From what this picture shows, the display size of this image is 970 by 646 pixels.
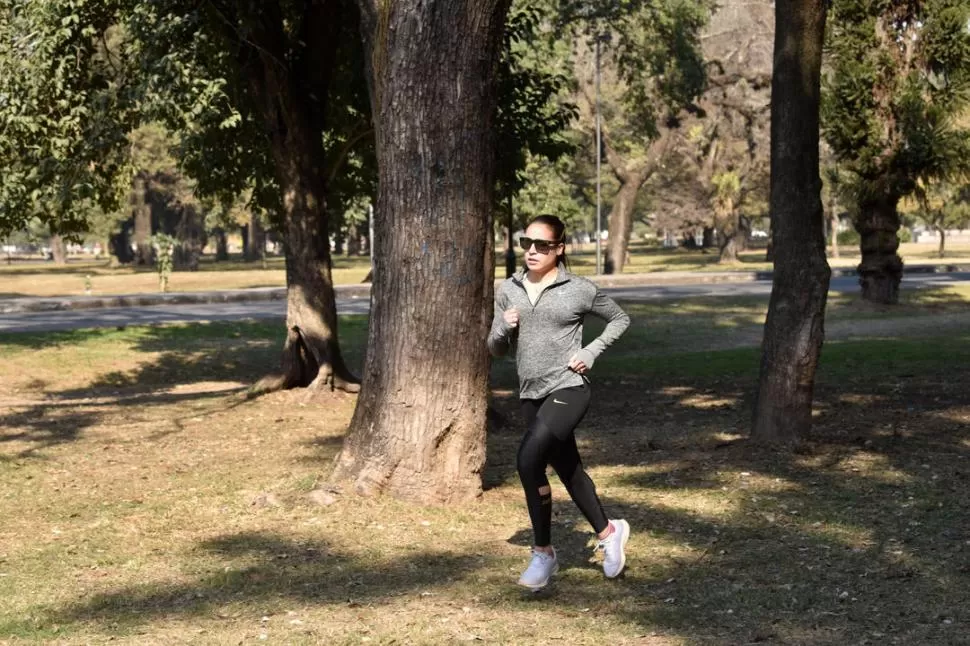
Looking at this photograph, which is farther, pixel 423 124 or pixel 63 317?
pixel 63 317

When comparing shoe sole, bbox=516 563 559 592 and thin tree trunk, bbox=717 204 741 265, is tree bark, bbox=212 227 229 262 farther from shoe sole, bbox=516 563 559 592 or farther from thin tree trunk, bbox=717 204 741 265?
shoe sole, bbox=516 563 559 592

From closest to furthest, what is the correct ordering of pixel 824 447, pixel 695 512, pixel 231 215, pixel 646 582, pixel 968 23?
1. pixel 646 582
2. pixel 695 512
3. pixel 824 447
4. pixel 968 23
5. pixel 231 215

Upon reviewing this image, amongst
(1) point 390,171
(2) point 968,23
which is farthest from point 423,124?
(2) point 968,23

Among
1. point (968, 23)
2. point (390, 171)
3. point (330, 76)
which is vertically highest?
point (968, 23)

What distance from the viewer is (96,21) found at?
49.4 feet

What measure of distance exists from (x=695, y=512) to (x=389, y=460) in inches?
79.4

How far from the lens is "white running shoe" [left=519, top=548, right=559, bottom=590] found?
6613mm

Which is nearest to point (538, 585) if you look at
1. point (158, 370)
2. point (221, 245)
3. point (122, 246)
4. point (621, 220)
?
point (158, 370)

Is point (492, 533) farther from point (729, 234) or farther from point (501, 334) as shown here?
point (729, 234)

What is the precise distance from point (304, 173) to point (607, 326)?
8.86m

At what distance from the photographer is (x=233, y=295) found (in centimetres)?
3572

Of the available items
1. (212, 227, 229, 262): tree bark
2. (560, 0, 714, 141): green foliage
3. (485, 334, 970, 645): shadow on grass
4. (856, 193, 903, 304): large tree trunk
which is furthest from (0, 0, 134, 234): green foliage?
(212, 227, 229, 262): tree bark

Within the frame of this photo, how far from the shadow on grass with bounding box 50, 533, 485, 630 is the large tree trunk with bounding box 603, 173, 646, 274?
40029mm

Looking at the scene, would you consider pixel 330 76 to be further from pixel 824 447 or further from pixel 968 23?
pixel 968 23
